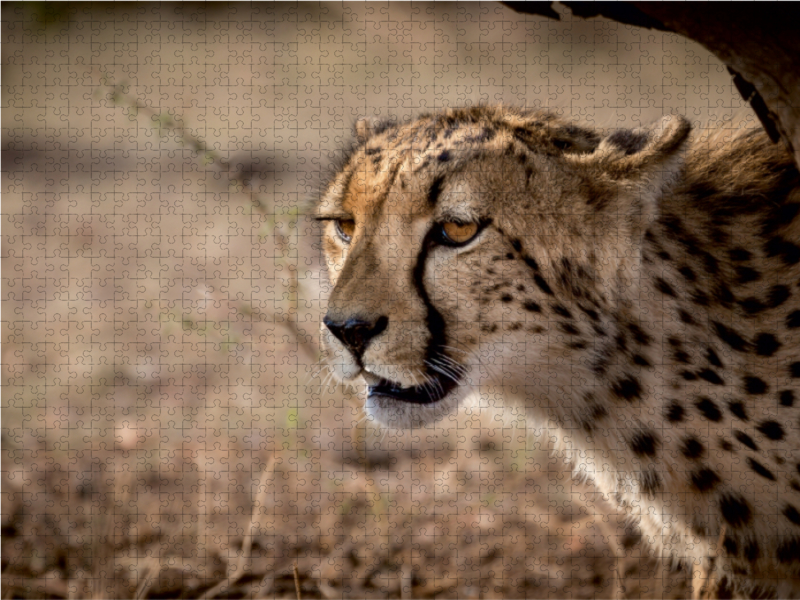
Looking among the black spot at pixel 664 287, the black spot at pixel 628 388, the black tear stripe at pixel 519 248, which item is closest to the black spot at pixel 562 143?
the black tear stripe at pixel 519 248

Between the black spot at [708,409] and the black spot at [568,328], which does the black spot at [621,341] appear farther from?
the black spot at [708,409]

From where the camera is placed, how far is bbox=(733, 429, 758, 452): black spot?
2494 millimetres

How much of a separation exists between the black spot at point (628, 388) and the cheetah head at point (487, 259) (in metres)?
0.15

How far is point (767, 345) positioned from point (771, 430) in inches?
9.6

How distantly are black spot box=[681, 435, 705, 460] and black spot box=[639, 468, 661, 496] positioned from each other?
0.13 meters

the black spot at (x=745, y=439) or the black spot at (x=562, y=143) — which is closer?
the black spot at (x=745, y=439)

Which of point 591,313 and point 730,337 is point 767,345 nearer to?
point 730,337

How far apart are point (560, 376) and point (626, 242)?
0.46 m

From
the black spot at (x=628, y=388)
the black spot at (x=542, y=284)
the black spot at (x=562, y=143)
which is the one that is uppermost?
the black spot at (x=562, y=143)

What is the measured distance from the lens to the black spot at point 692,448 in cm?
257

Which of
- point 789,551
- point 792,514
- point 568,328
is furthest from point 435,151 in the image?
point 789,551

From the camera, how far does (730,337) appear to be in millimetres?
2549

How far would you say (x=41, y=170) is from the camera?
24.0 feet

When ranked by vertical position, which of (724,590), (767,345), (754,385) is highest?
(767,345)
